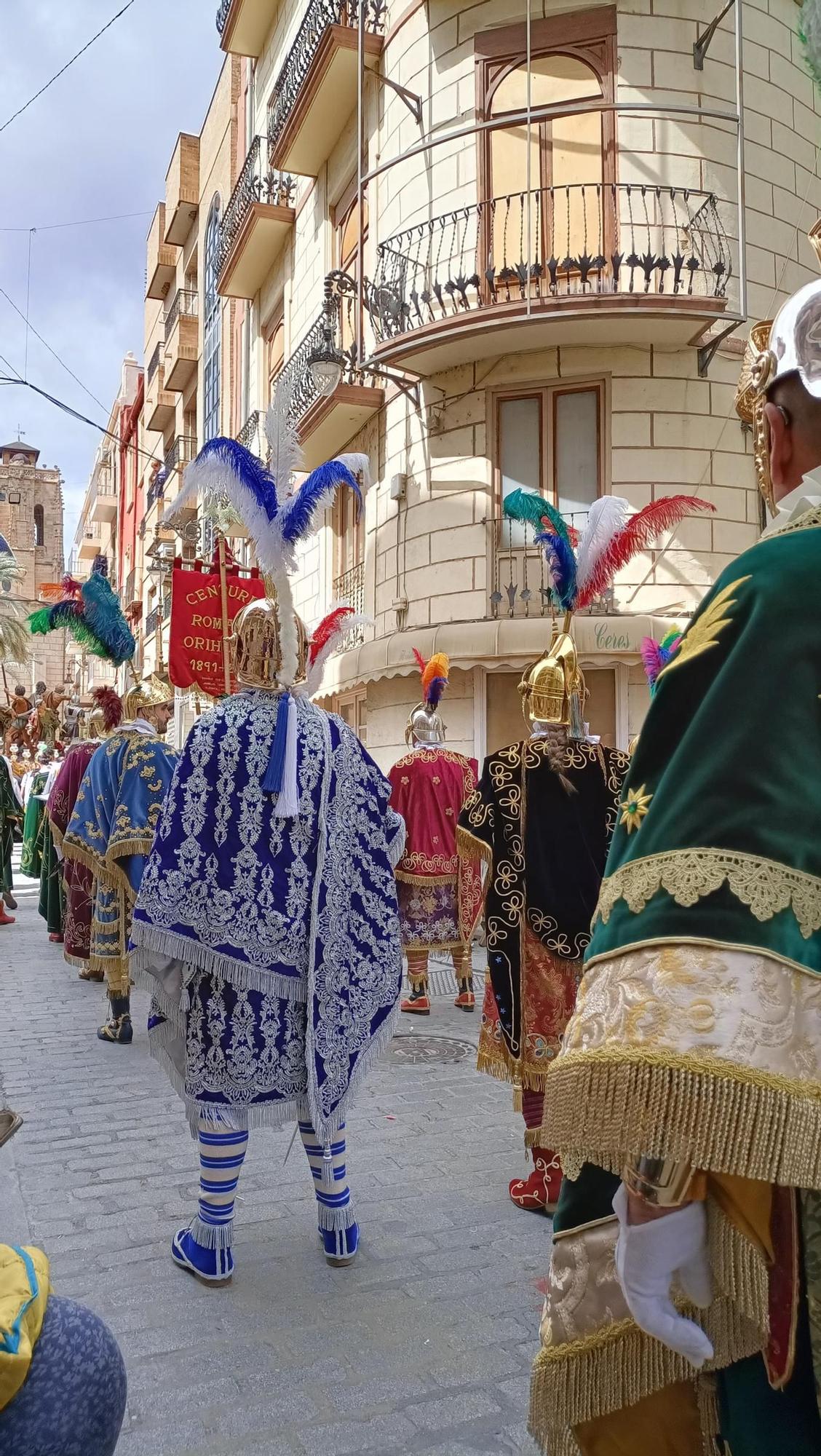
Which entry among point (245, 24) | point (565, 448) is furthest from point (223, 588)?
point (245, 24)

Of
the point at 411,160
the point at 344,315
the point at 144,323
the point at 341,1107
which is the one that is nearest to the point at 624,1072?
the point at 341,1107

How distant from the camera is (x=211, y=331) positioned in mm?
24469

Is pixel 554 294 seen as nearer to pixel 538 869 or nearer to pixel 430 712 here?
pixel 430 712

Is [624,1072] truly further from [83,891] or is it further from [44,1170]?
[83,891]

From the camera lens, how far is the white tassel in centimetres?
358

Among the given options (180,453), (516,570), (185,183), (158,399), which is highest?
(185,183)

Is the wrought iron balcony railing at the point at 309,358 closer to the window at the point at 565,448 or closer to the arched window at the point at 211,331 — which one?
the window at the point at 565,448

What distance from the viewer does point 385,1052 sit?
662cm

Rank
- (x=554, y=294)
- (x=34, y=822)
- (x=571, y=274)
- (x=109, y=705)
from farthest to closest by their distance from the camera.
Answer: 1. (x=34, y=822)
2. (x=571, y=274)
3. (x=554, y=294)
4. (x=109, y=705)

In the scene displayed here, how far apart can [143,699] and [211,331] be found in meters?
19.2

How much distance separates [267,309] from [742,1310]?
65.6 feet

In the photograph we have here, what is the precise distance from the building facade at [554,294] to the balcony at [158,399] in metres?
17.4

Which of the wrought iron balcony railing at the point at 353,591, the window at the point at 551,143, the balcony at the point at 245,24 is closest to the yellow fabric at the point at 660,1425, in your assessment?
the window at the point at 551,143

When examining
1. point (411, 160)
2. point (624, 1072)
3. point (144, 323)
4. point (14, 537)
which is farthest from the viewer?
point (14, 537)
